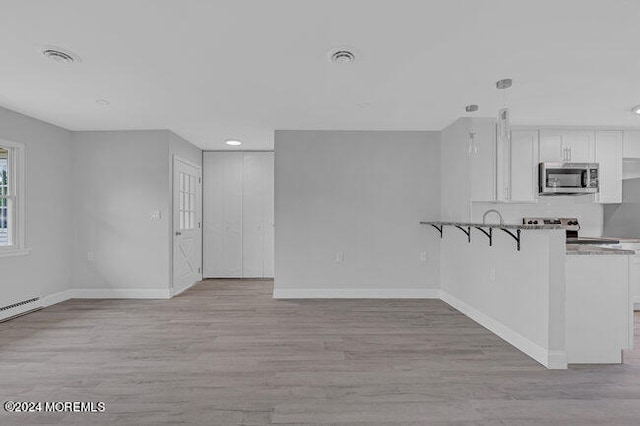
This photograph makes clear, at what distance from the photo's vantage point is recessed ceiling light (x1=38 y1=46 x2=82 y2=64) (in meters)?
2.47

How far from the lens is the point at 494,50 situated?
2.48 m

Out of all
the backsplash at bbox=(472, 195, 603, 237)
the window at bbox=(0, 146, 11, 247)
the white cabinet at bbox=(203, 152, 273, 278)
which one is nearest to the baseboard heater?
the window at bbox=(0, 146, 11, 247)

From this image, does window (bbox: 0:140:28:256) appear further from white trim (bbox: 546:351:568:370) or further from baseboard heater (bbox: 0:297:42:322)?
white trim (bbox: 546:351:568:370)

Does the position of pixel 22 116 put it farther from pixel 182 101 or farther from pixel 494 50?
pixel 494 50

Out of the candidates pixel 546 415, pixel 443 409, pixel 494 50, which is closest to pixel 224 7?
pixel 494 50

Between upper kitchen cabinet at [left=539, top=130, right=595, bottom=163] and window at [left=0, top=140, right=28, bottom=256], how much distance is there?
6355 millimetres

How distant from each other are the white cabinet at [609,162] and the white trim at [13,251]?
7.20m

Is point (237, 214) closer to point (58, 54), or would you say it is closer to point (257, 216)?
point (257, 216)

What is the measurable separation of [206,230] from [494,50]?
5353mm

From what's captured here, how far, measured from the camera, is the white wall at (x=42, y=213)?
3.99 m

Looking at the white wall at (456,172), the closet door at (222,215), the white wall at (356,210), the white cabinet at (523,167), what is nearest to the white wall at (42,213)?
the closet door at (222,215)

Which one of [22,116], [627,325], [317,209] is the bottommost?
[627,325]

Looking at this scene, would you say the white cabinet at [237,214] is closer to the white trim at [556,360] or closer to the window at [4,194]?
the window at [4,194]

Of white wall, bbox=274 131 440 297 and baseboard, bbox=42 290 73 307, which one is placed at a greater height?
white wall, bbox=274 131 440 297
